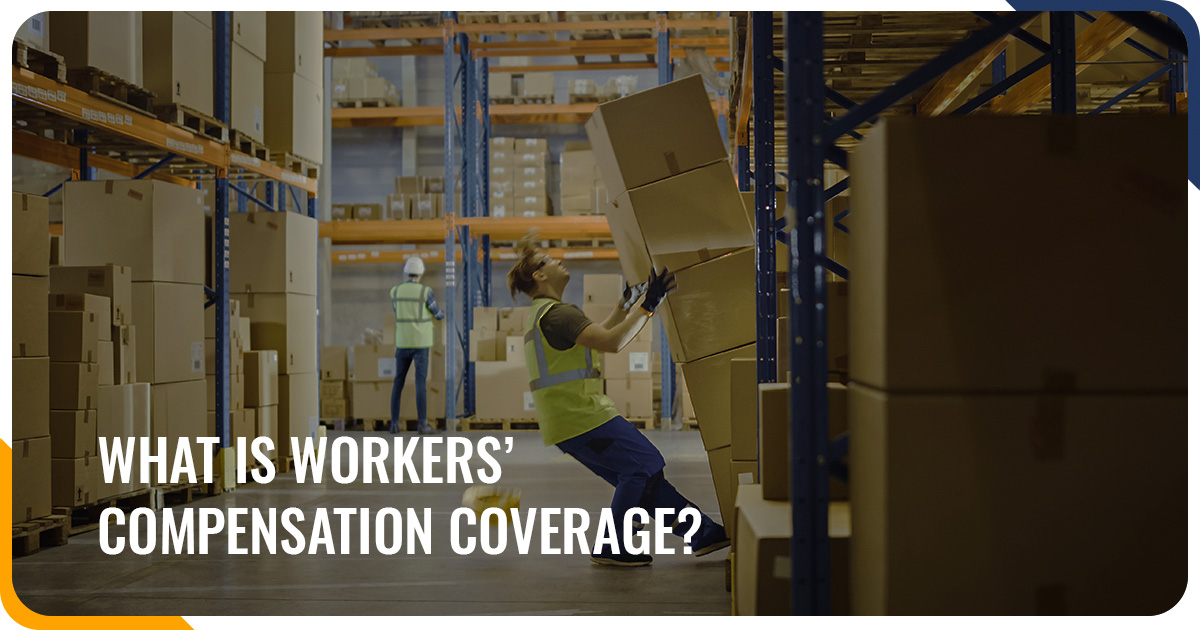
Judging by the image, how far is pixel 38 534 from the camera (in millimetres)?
4879

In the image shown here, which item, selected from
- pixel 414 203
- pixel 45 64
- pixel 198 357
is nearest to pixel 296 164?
pixel 198 357

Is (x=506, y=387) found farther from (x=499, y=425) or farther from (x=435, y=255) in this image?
(x=435, y=255)

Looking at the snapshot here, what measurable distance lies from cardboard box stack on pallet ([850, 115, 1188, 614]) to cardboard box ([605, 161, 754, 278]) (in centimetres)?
208

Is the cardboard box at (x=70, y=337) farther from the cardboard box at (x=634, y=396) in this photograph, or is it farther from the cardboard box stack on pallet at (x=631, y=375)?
the cardboard box at (x=634, y=396)

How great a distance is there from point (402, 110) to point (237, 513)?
8085 mm

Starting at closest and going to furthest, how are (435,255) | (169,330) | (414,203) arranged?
(169,330)
(414,203)
(435,255)

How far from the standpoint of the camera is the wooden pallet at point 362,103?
13.2m

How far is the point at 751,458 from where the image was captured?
3.95 m

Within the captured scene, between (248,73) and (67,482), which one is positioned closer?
(67,482)

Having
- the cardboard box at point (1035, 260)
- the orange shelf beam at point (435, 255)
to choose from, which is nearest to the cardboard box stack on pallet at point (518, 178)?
the orange shelf beam at point (435, 255)

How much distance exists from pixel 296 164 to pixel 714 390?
17.6 feet

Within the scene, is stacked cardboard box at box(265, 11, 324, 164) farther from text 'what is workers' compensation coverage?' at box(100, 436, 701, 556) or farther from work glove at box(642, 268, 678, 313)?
work glove at box(642, 268, 678, 313)

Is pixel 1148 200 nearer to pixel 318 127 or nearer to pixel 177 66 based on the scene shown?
pixel 177 66
